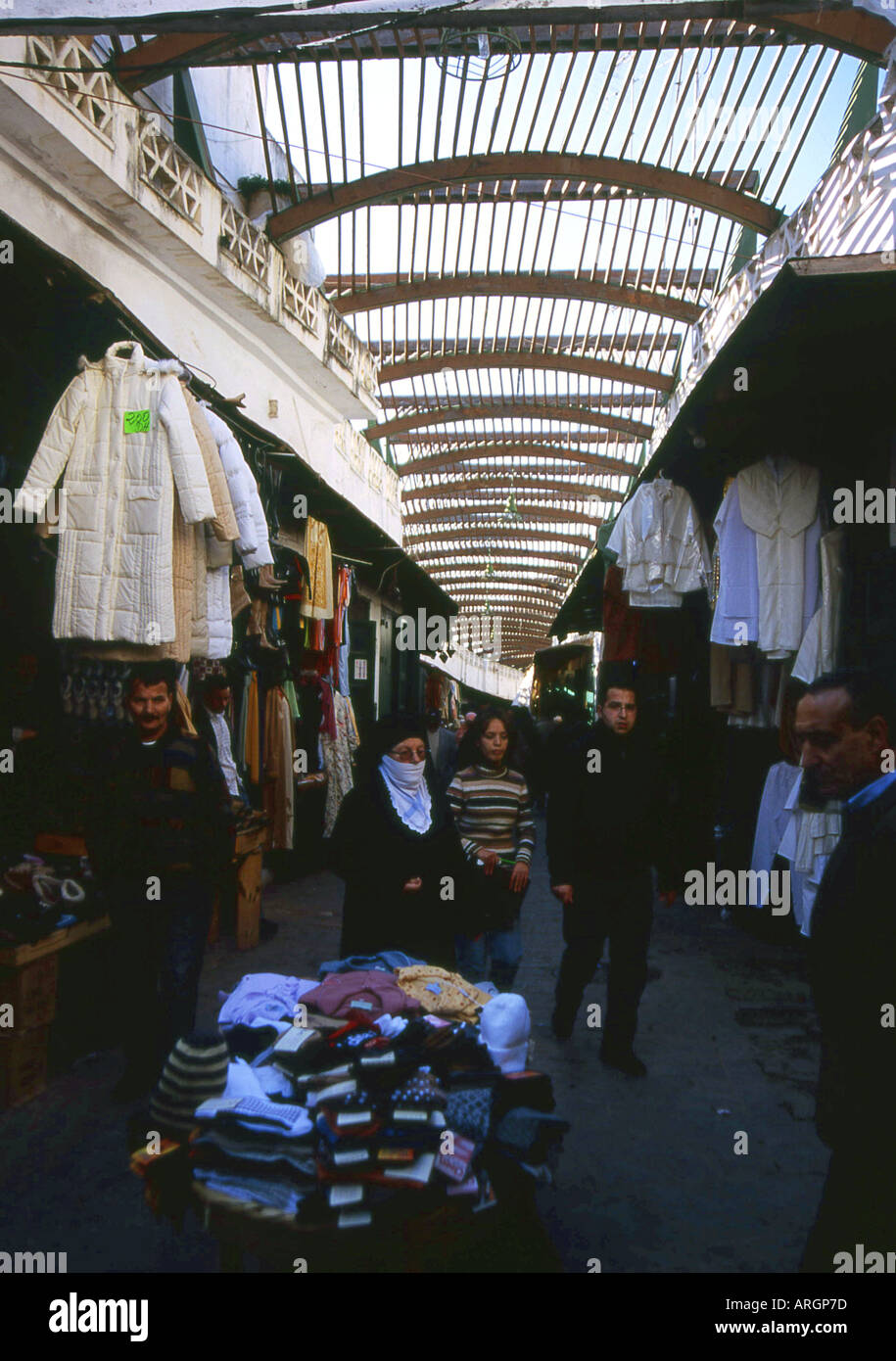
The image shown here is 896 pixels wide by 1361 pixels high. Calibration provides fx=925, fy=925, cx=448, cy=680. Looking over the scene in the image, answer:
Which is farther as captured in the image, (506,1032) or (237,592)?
(237,592)

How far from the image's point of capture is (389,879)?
462cm

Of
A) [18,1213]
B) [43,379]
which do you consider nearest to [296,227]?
[43,379]

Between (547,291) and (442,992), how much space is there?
12.6m

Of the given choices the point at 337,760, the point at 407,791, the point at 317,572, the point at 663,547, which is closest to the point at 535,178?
the point at 317,572

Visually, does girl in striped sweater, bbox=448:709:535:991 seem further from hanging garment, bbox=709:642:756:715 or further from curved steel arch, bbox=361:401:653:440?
curved steel arch, bbox=361:401:653:440

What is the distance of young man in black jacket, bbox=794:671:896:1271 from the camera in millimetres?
2129

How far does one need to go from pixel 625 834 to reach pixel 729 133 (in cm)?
901

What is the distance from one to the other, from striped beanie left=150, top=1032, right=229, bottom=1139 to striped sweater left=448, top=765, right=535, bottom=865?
276 cm

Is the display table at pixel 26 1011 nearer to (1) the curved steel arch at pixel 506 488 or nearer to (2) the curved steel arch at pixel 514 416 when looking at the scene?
(2) the curved steel arch at pixel 514 416

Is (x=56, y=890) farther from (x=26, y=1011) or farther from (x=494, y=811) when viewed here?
(x=494, y=811)

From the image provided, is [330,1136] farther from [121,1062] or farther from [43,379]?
[43,379]

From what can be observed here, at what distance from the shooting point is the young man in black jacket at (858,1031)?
6.98ft

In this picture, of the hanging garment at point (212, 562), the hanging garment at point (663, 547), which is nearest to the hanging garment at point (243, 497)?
the hanging garment at point (212, 562)

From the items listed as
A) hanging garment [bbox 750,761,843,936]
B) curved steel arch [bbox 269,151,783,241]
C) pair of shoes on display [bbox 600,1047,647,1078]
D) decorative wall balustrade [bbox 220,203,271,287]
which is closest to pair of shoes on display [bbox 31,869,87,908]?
pair of shoes on display [bbox 600,1047,647,1078]
